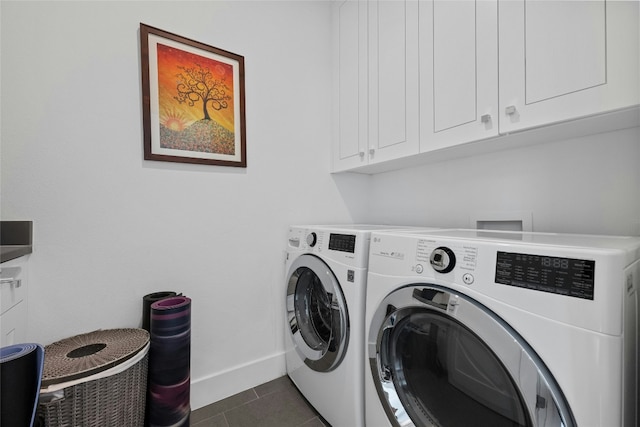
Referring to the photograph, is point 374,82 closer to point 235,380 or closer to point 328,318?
point 328,318

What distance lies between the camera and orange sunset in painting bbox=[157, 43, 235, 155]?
4.33 feet

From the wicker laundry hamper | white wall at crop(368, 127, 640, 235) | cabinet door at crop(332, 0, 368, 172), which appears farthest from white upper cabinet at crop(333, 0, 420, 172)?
the wicker laundry hamper

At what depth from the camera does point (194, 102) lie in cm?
139

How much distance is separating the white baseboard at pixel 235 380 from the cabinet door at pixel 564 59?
5.66 feet

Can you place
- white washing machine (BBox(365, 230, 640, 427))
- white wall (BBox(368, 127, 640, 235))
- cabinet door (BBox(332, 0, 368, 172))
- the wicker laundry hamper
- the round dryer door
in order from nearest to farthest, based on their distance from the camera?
1. white washing machine (BBox(365, 230, 640, 427))
2. the wicker laundry hamper
3. white wall (BBox(368, 127, 640, 235))
4. the round dryer door
5. cabinet door (BBox(332, 0, 368, 172))

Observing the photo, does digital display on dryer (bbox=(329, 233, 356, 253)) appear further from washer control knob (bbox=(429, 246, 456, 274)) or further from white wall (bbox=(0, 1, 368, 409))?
white wall (bbox=(0, 1, 368, 409))

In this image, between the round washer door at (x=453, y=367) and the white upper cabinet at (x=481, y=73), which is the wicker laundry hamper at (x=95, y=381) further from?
the white upper cabinet at (x=481, y=73)

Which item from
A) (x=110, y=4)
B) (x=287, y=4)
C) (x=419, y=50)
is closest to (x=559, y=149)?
(x=419, y=50)

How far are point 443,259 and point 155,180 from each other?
4.37 ft

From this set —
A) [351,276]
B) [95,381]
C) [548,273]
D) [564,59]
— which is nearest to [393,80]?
[564,59]

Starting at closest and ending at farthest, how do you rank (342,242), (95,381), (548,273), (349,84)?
1. (548,273)
2. (95,381)
3. (342,242)
4. (349,84)

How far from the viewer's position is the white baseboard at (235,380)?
140 cm

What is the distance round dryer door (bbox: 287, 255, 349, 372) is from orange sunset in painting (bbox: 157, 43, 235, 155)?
819mm

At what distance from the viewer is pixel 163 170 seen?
4.37ft
